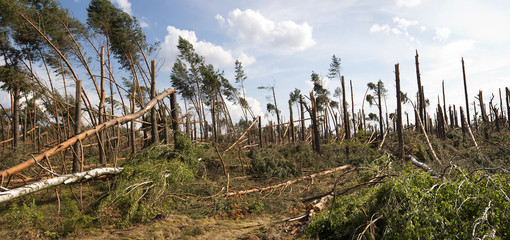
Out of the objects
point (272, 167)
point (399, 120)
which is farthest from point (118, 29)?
point (399, 120)

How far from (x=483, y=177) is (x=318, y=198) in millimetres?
3286

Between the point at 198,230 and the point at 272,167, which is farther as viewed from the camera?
the point at 272,167

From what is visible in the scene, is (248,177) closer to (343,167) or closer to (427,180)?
(343,167)

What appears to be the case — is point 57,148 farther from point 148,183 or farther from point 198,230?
point 198,230

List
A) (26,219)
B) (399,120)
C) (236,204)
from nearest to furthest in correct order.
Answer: (26,219)
(236,204)
(399,120)

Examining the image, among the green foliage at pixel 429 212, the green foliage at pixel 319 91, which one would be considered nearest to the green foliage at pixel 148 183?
the green foliage at pixel 429 212

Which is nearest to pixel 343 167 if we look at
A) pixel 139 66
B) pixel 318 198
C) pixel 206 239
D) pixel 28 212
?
pixel 318 198

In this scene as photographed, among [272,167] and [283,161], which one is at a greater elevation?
[283,161]

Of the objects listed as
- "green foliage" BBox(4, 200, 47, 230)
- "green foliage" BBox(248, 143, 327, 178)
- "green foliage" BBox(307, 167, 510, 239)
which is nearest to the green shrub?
"green foliage" BBox(248, 143, 327, 178)

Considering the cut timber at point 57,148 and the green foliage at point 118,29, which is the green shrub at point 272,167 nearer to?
the cut timber at point 57,148

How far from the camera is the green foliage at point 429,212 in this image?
10.1 ft

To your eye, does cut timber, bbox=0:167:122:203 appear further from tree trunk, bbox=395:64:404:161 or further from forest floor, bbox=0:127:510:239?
tree trunk, bbox=395:64:404:161

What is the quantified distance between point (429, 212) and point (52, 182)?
601cm

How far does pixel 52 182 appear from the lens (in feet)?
16.7
